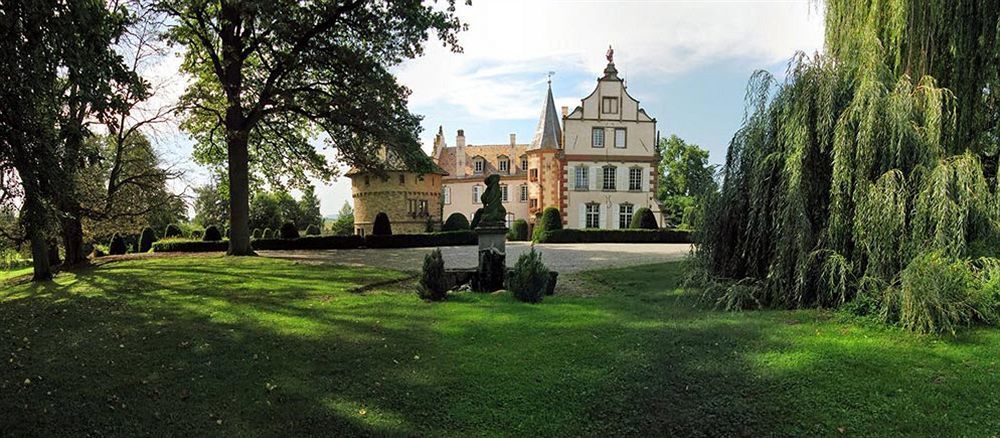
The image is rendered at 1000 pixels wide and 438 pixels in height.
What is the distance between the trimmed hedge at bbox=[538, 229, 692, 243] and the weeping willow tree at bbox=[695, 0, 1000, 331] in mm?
20964

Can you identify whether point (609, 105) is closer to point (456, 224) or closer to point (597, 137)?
point (597, 137)

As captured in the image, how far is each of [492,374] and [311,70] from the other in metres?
15.5

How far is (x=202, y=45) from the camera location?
1756 cm

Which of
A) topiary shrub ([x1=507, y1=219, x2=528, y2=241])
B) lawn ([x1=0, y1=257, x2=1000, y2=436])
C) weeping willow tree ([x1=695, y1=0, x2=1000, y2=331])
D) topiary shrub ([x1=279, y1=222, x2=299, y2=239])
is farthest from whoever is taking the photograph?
topiary shrub ([x1=507, y1=219, x2=528, y2=241])

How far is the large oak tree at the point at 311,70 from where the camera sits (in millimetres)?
16188

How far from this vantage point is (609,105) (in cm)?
3781

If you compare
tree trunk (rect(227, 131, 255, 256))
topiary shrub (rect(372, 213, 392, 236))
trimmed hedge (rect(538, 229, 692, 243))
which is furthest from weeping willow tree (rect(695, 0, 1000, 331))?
topiary shrub (rect(372, 213, 392, 236))

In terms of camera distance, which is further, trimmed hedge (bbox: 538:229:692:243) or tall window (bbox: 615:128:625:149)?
tall window (bbox: 615:128:625:149)

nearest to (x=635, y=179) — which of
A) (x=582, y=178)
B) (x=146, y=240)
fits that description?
(x=582, y=178)

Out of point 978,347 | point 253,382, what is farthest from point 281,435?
point 978,347

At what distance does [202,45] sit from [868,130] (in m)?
18.0

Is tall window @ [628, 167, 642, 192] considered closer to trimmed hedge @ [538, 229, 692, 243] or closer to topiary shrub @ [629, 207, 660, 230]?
topiary shrub @ [629, 207, 660, 230]

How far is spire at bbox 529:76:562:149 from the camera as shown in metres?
39.2

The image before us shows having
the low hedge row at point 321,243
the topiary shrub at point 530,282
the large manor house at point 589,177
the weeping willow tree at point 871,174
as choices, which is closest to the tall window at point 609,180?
the large manor house at point 589,177
